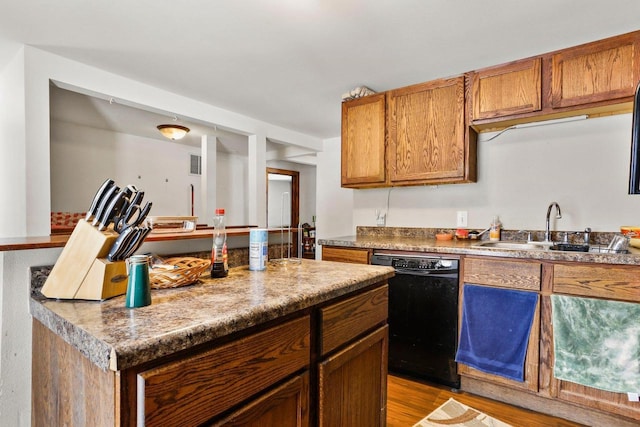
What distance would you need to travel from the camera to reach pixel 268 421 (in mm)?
837

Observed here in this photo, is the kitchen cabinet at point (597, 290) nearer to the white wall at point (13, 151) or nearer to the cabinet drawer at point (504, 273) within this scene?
the cabinet drawer at point (504, 273)

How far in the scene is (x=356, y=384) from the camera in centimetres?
118

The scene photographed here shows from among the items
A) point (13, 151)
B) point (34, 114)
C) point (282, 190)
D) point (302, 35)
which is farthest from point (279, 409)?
point (282, 190)

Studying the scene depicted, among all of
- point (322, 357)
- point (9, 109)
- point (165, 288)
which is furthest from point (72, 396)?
point (9, 109)

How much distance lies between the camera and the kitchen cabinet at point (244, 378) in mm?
621

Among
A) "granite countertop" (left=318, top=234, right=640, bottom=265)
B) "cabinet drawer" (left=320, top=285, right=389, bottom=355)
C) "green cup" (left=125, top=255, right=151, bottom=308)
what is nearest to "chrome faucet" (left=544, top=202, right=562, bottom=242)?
"granite countertop" (left=318, top=234, right=640, bottom=265)

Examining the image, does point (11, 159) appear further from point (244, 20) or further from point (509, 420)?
point (509, 420)

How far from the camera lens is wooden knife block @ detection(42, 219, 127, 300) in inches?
34.4

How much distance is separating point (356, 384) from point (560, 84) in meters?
2.20

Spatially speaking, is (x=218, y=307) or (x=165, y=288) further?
(x=165, y=288)

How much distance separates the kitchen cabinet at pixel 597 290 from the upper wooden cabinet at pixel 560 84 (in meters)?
1.03

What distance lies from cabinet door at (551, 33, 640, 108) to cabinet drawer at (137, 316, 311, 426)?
225 cm

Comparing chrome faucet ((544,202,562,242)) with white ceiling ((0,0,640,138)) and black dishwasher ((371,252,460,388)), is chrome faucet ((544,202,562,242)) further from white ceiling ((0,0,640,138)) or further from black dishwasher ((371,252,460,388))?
white ceiling ((0,0,640,138))

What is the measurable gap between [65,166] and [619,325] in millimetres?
5748
